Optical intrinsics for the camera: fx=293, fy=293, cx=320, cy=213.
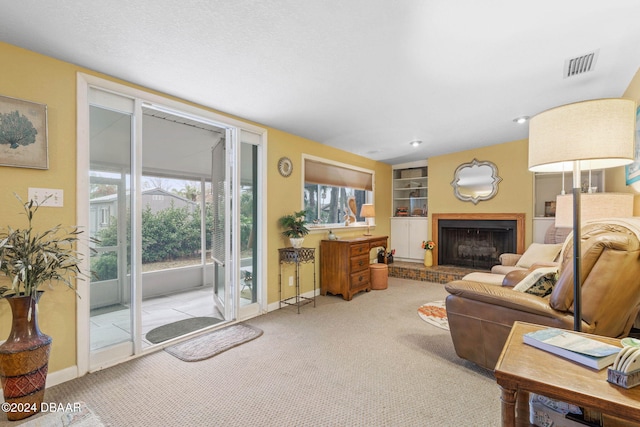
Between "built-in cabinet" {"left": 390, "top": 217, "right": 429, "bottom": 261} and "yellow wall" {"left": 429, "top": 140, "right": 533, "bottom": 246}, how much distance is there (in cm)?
37

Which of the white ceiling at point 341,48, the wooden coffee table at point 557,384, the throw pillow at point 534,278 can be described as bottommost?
the wooden coffee table at point 557,384

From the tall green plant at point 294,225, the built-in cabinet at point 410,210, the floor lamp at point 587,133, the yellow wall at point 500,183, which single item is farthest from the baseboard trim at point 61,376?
the yellow wall at point 500,183

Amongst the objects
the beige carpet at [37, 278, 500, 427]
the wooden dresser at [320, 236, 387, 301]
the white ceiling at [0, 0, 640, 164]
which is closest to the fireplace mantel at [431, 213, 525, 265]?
the wooden dresser at [320, 236, 387, 301]

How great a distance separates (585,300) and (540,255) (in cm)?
262

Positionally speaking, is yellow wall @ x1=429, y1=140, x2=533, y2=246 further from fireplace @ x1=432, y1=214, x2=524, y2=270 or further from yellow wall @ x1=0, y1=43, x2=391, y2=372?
yellow wall @ x1=0, y1=43, x2=391, y2=372

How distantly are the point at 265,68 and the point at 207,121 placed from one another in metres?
1.10

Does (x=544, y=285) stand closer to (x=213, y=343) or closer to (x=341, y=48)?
(x=341, y=48)

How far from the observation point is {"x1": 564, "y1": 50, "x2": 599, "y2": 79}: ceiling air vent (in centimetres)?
245

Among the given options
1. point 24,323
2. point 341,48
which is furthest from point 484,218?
point 24,323

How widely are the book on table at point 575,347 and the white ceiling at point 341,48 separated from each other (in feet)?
5.98

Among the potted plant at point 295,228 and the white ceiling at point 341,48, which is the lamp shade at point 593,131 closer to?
the white ceiling at point 341,48

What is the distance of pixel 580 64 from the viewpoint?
2.56 m

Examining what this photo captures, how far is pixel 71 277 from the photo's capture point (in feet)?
7.00

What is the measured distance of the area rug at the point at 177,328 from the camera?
9.64 feet
